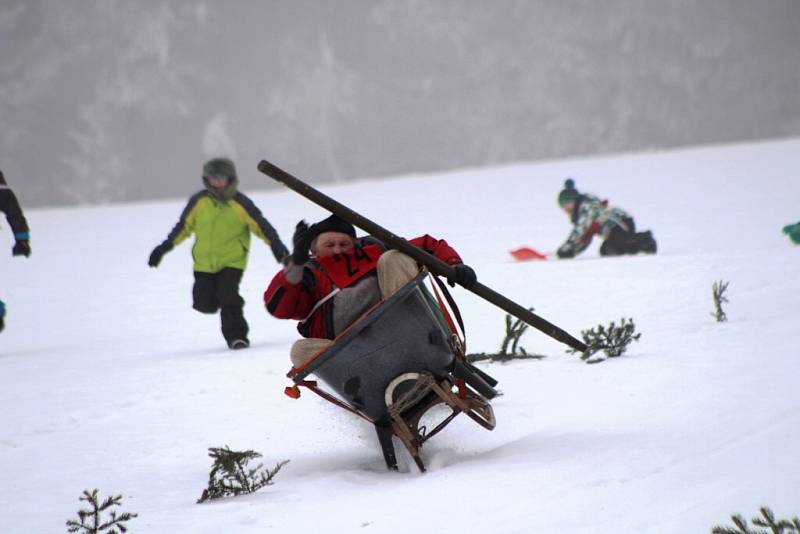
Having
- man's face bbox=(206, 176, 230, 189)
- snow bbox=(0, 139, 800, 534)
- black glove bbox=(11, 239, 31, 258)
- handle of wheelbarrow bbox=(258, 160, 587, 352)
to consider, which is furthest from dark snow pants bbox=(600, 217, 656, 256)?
handle of wheelbarrow bbox=(258, 160, 587, 352)

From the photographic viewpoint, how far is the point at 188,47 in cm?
4225

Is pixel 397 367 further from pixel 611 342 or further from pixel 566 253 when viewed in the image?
pixel 566 253

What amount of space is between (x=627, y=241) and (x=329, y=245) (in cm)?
702

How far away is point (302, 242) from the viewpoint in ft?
14.3

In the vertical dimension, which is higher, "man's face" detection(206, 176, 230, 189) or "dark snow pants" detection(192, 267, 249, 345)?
"man's face" detection(206, 176, 230, 189)

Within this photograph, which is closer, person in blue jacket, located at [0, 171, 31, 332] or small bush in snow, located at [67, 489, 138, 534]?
small bush in snow, located at [67, 489, 138, 534]

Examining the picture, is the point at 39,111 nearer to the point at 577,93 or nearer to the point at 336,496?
the point at 577,93

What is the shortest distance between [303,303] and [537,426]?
44.3 inches

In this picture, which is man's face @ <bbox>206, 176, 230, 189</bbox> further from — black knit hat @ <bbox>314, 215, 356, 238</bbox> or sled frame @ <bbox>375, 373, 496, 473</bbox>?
sled frame @ <bbox>375, 373, 496, 473</bbox>

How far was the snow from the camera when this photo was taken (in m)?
3.51

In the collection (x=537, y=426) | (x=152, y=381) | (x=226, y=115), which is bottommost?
(x=537, y=426)

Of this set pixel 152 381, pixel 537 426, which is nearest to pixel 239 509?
pixel 537 426

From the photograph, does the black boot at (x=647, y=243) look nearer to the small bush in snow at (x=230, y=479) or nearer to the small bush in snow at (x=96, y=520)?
the small bush in snow at (x=230, y=479)

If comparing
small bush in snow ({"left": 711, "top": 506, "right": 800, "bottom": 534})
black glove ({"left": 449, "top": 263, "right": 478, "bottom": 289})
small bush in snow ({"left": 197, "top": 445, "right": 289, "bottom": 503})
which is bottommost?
small bush in snow ({"left": 711, "top": 506, "right": 800, "bottom": 534})
